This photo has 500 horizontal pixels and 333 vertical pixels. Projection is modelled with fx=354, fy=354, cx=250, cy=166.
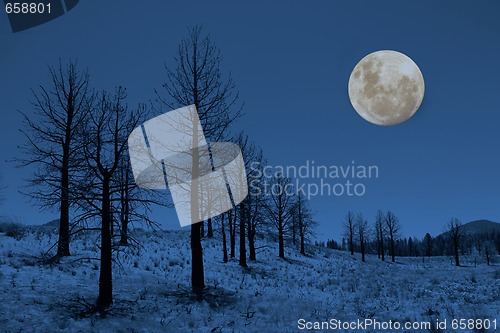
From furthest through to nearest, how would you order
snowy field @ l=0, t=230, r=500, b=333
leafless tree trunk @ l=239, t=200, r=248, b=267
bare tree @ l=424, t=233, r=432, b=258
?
bare tree @ l=424, t=233, r=432, b=258 → leafless tree trunk @ l=239, t=200, r=248, b=267 → snowy field @ l=0, t=230, r=500, b=333

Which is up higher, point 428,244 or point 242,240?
point 242,240

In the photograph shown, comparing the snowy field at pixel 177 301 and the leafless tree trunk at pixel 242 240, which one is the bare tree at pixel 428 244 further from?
the snowy field at pixel 177 301

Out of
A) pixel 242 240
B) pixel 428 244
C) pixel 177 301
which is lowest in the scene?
pixel 428 244

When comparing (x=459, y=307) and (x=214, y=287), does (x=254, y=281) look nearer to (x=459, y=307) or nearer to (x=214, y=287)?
(x=214, y=287)

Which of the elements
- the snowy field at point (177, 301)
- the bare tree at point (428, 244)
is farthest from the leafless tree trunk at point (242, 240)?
the bare tree at point (428, 244)

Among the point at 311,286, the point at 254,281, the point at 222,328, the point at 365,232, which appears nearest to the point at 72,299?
the point at 222,328

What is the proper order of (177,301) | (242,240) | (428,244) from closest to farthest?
(177,301) < (242,240) < (428,244)

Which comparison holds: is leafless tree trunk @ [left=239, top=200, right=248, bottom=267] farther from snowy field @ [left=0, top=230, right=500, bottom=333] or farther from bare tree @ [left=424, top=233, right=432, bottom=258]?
bare tree @ [left=424, top=233, right=432, bottom=258]

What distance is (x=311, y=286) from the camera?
59.1 feet

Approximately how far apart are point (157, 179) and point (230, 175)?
10.6 metres

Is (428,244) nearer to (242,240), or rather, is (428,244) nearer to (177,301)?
(242,240)

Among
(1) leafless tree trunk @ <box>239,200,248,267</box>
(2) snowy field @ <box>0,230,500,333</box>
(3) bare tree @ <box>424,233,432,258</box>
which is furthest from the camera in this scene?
(3) bare tree @ <box>424,233,432,258</box>

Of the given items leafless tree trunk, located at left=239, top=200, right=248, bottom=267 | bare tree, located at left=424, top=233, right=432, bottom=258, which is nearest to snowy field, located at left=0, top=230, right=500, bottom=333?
leafless tree trunk, located at left=239, top=200, right=248, bottom=267

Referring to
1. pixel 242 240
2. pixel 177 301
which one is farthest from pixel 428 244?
pixel 177 301
